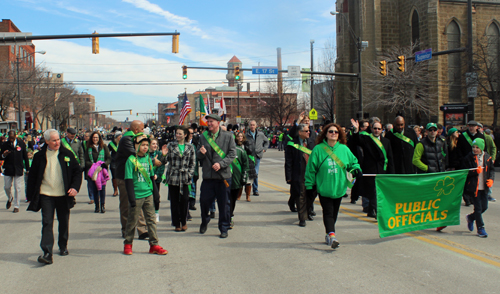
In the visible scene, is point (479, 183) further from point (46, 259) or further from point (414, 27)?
point (414, 27)

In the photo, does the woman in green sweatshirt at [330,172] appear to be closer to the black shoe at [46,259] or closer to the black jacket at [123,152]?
the black jacket at [123,152]

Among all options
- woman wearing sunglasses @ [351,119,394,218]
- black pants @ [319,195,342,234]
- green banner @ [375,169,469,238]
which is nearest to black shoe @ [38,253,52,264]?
black pants @ [319,195,342,234]

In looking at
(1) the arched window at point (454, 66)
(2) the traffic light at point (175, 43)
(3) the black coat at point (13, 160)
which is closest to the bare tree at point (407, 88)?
(1) the arched window at point (454, 66)

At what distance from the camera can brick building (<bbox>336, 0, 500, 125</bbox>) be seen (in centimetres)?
3594

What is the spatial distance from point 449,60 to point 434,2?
5.42 metres

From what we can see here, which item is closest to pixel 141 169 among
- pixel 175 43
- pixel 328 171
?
pixel 328 171

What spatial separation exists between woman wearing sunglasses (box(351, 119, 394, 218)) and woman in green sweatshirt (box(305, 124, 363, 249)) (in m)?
2.20

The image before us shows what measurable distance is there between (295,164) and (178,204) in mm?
2391

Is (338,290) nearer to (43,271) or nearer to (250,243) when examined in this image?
(250,243)

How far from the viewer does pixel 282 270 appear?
526 centimetres

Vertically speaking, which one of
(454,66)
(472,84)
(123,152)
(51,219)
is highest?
(454,66)

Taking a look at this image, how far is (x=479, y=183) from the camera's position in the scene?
700 cm

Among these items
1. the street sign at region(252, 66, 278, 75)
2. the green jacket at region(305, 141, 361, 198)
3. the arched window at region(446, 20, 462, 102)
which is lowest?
the green jacket at region(305, 141, 361, 198)

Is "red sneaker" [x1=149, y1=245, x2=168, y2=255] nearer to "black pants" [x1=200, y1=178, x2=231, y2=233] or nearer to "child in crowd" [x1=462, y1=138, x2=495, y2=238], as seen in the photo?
"black pants" [x1=200, y1=178, x2=231, y2=233]
